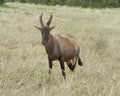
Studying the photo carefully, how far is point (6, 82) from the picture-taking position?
6598 millimetres

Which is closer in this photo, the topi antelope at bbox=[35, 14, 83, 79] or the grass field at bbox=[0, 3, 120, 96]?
the grass field at bbox=[0, 3, 120, 96]

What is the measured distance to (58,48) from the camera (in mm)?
8570

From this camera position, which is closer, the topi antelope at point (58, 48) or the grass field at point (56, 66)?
the grass field at point (56, 66)

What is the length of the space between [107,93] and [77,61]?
13.3 feet

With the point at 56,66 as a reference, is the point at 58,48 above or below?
above

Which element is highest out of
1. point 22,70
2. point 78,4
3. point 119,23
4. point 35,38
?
point 22,70

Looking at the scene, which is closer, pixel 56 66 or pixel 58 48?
pixel 58 48

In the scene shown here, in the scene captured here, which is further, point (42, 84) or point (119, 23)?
point (119, 23)

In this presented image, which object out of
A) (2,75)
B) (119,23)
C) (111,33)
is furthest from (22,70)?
(119,23)

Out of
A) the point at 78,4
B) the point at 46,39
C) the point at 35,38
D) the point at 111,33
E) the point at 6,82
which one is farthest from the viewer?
the point at 78,4

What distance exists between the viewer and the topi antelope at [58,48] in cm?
819

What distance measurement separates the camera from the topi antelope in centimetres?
819

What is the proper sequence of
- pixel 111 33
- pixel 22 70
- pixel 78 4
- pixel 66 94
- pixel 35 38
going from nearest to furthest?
pixel 66 94
pixel 22 70
pixel 35 38
pixel 111 33
pixel 78 4

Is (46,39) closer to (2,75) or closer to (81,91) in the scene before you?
(2,75)
